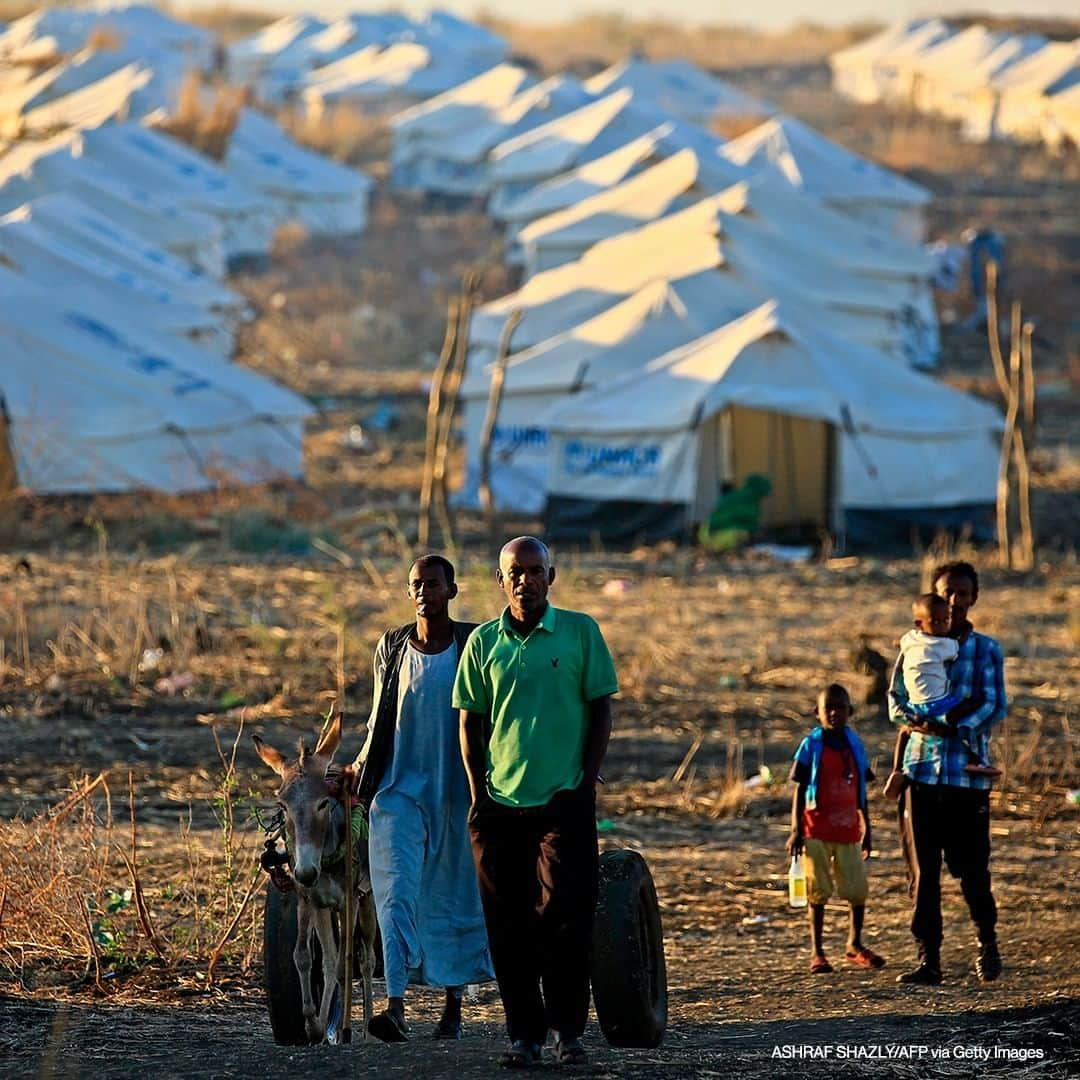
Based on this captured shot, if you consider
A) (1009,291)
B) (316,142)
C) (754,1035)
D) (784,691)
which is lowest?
(754,1035)

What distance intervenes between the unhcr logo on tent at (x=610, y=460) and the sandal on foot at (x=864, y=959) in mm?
11921

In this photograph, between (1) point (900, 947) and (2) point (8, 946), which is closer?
(2) point (8, 946)

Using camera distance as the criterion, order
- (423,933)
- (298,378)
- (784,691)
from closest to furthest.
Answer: (423,933) → (784,691) → (298,378)

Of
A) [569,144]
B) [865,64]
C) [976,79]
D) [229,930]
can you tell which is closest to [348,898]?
[229,930]

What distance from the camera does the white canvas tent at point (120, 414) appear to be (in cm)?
1894

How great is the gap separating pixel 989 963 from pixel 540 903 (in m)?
1.85

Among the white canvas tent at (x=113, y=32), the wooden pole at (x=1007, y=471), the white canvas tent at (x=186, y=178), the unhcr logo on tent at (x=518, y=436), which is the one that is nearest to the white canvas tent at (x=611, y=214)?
the white canvas tent at (x=186, y=178)

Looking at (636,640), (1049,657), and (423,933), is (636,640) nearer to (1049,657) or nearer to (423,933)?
(1049,657)

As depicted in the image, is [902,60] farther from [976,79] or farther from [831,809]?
[831,809]

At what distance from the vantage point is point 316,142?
5328 cm

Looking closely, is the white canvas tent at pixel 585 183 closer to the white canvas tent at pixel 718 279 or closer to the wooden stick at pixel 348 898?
the white canvas tent at pixel 718 279

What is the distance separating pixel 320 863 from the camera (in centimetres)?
542

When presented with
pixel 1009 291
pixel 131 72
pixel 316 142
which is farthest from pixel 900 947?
pixel 316 142

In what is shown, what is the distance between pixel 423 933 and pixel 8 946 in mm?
1661
